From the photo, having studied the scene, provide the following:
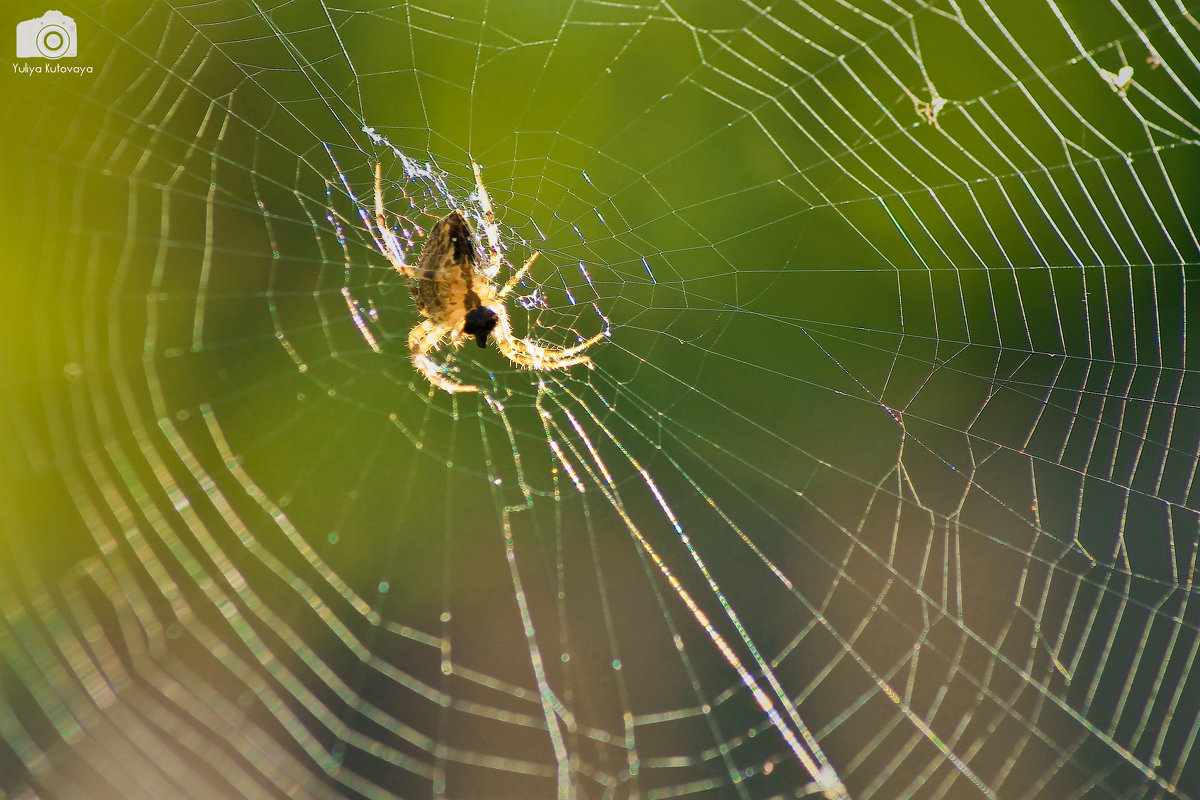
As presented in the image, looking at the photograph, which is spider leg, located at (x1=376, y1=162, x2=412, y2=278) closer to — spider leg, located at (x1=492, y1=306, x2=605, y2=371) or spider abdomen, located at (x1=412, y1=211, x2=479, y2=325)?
spider abdomen, located at (x1=412, y1=211, x2=479, y2=325)

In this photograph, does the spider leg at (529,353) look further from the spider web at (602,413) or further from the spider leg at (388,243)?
the spider leg at (388,243)

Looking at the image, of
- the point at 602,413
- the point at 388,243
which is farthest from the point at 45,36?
the point at 602,413

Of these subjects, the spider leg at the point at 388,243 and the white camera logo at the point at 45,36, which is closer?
the spider leg at the point at 388,243

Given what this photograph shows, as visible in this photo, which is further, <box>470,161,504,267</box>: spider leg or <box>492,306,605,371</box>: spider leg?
<box>492,306,605,371</box>: spider leg

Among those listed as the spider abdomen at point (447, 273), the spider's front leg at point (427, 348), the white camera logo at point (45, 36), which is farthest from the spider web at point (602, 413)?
the spider's front leg at point (427, 348)

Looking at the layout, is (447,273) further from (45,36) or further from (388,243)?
(45,36)

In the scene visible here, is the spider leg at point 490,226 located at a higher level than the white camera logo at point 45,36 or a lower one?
lower

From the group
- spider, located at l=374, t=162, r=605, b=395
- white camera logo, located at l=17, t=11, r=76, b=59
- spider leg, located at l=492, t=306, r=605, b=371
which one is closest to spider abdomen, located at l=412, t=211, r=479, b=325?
spider, located at l=374, t=162, r=605, b=395
